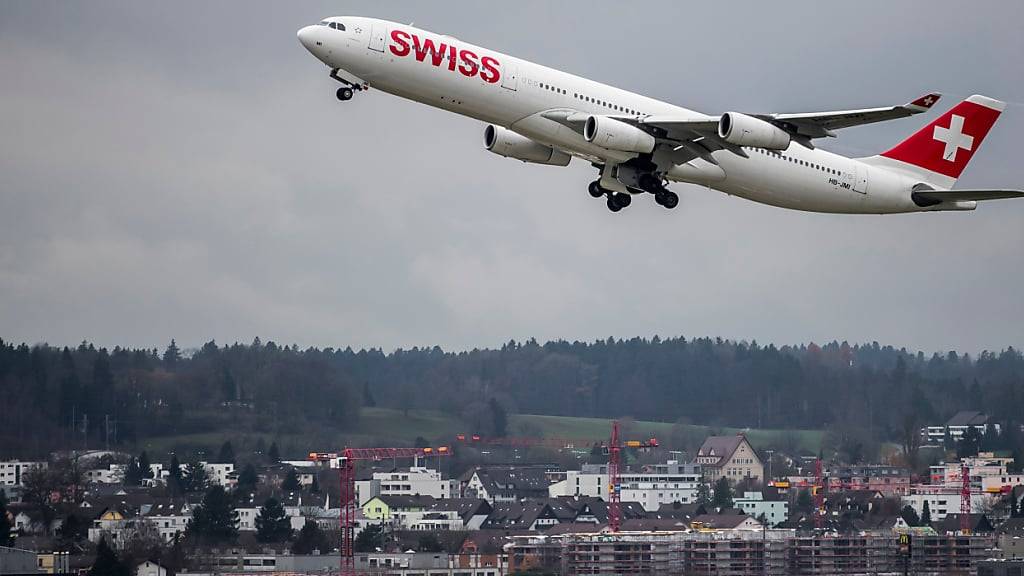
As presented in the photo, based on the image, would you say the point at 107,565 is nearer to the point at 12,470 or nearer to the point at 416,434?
the point at 12,470

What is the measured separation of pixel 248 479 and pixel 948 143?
3869 centimetres

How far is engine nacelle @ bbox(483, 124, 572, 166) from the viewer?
52.4 m

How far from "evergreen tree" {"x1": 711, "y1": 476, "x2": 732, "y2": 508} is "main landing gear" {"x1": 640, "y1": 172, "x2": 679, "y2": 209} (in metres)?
39.1

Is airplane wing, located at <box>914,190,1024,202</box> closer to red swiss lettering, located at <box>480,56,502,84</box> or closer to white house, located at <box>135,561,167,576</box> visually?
red swiss lettering, located at <box>480,56,502,84</box>

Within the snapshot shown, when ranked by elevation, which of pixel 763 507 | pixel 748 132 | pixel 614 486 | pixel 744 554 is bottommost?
pixel 744 554

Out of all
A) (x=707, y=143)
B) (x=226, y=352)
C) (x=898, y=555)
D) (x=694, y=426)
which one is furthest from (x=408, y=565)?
(x=694, y=426)

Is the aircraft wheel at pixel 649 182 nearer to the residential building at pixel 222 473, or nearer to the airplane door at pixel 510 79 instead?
the airplane door at pixel 510 79

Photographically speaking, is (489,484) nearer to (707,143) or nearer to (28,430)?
(28,430)

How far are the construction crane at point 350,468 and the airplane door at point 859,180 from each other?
75.8 feet

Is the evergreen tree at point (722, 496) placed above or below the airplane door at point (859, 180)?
below

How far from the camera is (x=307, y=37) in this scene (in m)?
47.7

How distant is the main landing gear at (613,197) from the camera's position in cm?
5416

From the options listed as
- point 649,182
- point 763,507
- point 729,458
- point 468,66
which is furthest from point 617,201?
point 729,458

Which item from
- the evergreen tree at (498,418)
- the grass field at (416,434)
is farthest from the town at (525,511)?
the grass field at (416,434)
